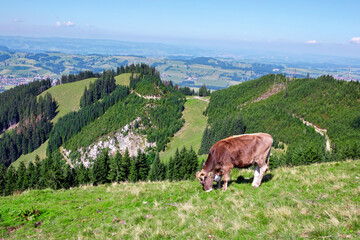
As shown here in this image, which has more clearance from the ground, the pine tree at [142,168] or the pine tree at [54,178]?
the pine tree at [54,178]

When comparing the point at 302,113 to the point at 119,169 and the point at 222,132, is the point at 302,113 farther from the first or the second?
the point at 119,169

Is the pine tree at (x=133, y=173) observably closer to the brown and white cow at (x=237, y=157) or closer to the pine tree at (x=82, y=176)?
the pine tree at (x=82, y=176)

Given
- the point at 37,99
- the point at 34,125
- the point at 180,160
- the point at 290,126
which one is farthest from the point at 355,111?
the point at 37,99

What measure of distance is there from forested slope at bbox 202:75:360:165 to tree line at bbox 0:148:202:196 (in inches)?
1017

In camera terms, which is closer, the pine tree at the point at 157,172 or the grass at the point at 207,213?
the grass at the point at 207,213

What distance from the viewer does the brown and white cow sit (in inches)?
516

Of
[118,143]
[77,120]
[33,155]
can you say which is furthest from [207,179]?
[33,155]

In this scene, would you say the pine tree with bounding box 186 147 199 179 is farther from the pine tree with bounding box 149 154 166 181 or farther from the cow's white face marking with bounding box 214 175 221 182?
the cow's white face marking with bounding box 214 175 221 182

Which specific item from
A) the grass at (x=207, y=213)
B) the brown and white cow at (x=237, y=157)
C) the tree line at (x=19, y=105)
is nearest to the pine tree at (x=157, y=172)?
the grass at (x=207, y=213)

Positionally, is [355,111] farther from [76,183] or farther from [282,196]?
[76,183]

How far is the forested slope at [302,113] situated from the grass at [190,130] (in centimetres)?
721

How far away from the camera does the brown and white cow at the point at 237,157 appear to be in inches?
516

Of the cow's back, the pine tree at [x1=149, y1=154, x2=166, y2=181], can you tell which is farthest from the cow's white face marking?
the pine tree at [x1=149, y1=154, x2=166, y2=181]

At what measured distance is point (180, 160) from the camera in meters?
61.8
